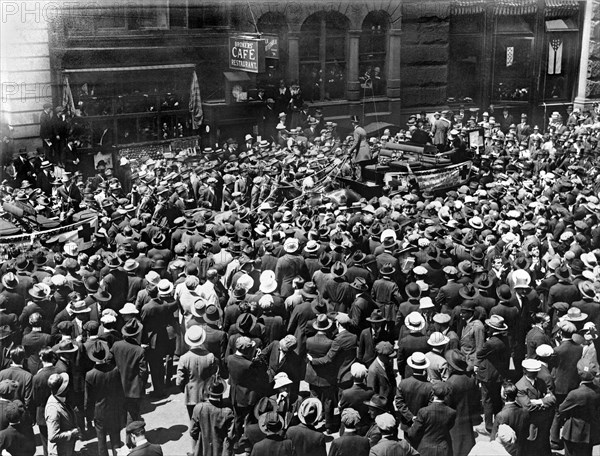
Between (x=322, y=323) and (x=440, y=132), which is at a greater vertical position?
(x=440, y=132)

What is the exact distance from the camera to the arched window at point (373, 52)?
29688mm

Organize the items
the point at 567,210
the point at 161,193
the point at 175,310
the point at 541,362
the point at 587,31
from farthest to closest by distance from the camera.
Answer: the point at 587,31 < the point at 161,193 < the point at 567,210 < the point at 175,310 < the point at 541,362

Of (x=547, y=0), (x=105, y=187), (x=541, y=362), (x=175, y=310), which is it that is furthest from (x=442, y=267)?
(x=547, y=0)

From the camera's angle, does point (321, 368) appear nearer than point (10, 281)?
Yes

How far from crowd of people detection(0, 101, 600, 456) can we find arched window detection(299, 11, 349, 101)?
12224 millimetres

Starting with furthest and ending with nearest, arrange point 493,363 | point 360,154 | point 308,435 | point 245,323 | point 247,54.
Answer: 1. point 247,54
2. point 360,154
3. point 493,363
4. point 245,323
5. point 308,435

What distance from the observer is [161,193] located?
17750 millimetres

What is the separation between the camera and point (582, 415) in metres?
9.55

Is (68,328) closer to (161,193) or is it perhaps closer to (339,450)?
(339,450)

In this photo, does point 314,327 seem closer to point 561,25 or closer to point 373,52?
point 373,52

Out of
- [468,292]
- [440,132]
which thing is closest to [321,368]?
[468,292]

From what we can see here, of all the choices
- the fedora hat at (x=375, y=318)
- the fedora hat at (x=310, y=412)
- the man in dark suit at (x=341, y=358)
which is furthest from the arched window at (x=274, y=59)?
the fedora hat at (x=310, y=412)

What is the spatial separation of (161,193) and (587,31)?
2187 centimetres

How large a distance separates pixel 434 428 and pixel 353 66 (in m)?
22.3
